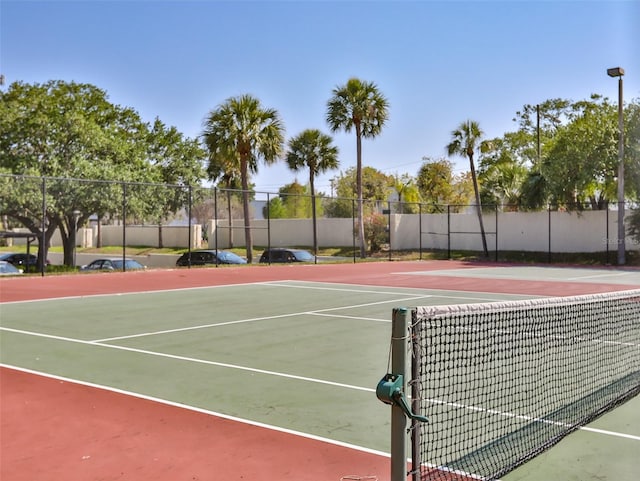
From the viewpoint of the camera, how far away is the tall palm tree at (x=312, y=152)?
41.0m

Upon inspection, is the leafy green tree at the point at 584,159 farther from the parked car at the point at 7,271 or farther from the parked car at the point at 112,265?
the parked car at the point at 7,271

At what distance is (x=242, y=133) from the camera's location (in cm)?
3238

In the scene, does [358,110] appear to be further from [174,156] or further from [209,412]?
[209,412]

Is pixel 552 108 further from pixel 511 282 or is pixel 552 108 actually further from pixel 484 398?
pixel 484 398

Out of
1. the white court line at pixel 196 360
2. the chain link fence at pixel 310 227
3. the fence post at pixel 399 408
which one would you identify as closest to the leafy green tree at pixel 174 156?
the chain link fence at pixel 310 227

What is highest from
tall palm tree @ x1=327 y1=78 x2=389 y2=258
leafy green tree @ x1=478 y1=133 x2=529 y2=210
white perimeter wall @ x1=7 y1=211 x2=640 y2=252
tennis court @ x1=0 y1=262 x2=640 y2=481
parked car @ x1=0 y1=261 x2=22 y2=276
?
tall palm tree @ x1=327 y1=78 x2=389 y2=258

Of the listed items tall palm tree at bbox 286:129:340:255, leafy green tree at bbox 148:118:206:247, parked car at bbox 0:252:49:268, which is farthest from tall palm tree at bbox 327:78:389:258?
parked car at bbox 0:252:49:268

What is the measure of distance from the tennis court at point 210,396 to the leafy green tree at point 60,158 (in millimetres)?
14384

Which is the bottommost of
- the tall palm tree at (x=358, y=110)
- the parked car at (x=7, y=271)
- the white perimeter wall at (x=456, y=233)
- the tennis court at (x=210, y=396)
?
the tennis court at (x=210, y=396)

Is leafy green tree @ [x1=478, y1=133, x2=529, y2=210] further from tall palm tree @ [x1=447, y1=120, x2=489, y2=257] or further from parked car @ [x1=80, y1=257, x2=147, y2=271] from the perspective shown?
parked car @ [x1=80, y1=257, x2=147, y2=271]

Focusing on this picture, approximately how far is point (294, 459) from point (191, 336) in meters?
6.18

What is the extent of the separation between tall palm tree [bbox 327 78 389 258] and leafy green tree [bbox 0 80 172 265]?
35.2ft

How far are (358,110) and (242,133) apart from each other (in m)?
7.59

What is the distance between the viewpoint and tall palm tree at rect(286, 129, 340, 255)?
40969 millimetres
